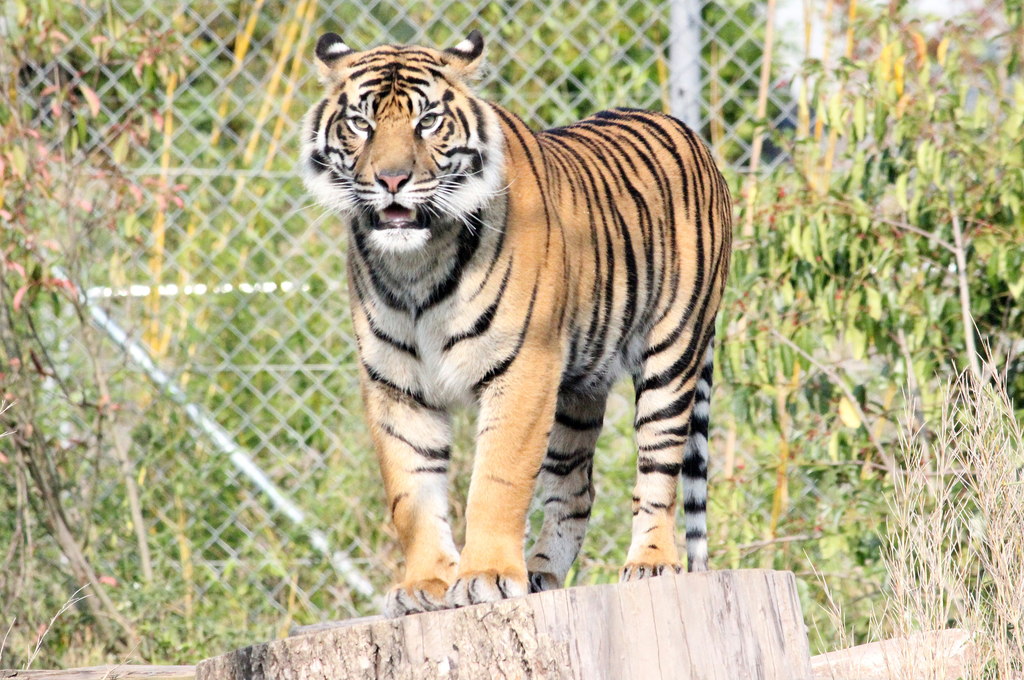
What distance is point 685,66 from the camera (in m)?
5.06

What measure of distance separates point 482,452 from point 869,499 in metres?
1.99

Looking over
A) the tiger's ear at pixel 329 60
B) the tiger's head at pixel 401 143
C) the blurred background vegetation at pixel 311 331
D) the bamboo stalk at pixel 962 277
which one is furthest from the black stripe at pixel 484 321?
the bamboo stalk at pixel 962 277

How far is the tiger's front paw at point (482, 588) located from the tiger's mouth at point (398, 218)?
758mm

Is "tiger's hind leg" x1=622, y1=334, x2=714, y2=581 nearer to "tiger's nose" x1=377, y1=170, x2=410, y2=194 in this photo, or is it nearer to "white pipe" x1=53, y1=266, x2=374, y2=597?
"tiger's nose" x1=377, y1=170, x2=410, y2=194

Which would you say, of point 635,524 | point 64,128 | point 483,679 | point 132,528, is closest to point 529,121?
point 64,128

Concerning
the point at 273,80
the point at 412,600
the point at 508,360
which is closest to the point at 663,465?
the point at 508,360

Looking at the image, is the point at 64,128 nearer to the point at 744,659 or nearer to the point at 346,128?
the point at 346,128

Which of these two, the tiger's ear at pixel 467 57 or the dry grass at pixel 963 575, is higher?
the tiger's ear at pixel 467 57

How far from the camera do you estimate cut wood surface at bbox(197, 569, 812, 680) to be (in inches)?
96.9

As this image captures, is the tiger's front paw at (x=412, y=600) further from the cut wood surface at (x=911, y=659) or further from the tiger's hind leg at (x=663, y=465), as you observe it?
the cut wood surface at (x=911, y=659)

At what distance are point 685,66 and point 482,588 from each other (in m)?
2.87

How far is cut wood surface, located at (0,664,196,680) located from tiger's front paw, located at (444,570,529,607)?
78cm

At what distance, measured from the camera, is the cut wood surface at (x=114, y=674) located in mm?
3166

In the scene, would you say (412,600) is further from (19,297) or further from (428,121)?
(19,297)
